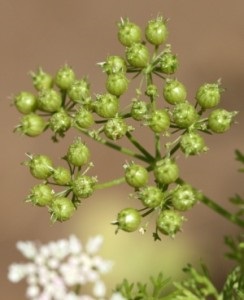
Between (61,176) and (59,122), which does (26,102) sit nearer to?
(59,122)

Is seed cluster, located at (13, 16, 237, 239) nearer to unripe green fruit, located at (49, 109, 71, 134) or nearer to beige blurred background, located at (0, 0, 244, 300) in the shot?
unripe green fruit, located at (49, 109, 71, 134)

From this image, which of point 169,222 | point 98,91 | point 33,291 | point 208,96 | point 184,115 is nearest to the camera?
point 33,291

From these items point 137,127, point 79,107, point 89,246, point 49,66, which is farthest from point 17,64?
point 89,246

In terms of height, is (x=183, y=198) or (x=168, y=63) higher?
(x=168, y=63)

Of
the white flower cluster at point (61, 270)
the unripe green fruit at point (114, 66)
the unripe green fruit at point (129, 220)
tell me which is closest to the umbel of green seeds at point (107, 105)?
the unripe green fruit at point (114, 66)

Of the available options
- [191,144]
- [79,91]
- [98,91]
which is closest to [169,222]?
[191,144]

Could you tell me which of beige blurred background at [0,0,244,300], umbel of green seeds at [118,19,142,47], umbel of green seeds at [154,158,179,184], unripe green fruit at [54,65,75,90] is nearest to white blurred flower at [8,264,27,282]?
umbel of green seeds at [154,158,179,184]

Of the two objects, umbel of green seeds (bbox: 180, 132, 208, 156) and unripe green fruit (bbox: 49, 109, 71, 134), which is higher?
unripe green fruit (bbox: 49, 109, 71, 134)

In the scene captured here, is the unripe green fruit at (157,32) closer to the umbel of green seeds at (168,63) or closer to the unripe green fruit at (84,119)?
the umbel of green seeds at (168,63)

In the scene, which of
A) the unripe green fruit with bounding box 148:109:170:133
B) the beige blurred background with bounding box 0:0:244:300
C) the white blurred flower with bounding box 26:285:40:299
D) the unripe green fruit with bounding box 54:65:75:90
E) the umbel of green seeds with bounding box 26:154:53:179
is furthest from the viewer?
the beige blurred background with bounding box 0:0:244:300
